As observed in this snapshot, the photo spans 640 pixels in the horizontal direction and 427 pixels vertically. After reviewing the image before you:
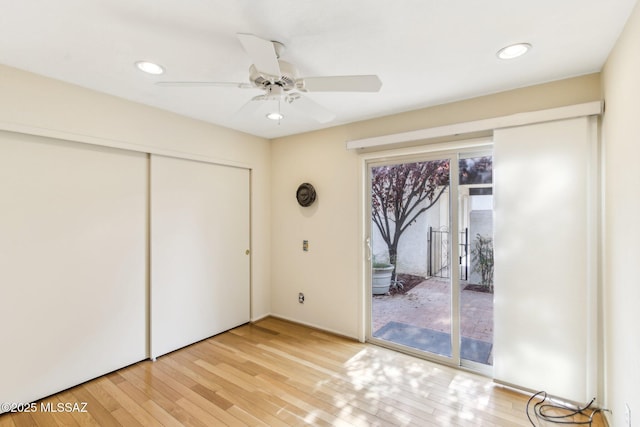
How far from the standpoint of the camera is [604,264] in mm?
2035

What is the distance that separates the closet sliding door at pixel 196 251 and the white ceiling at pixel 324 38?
1.00 metres

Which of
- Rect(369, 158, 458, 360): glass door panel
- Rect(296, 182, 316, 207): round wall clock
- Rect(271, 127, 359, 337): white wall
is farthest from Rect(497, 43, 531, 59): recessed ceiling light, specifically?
Rect(296, 182, 316, 207): round wall clock

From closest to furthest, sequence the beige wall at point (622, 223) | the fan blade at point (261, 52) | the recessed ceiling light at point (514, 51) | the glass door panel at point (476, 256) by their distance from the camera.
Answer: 1. the fan blade at point (261, 52)
2. the beige wall at point (622, 223)
3. the recessed ceiling light at point (514, 51)
4. the glass door panel at point (476, 256)

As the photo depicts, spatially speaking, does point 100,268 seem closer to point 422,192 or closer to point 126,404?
point 126,404

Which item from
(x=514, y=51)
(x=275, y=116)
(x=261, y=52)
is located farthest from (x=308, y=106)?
(x=514, y=51)

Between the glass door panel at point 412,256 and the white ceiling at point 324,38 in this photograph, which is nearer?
the white ceiling at point 324,38

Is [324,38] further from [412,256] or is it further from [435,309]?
[435,309]

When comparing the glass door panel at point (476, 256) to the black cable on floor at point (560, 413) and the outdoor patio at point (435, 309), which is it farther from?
the black cable on floor at point (560, 413)

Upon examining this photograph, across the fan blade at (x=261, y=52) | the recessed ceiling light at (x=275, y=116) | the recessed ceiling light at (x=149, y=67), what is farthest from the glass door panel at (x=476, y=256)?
the recessed ceiling light at (x=149, y=67)

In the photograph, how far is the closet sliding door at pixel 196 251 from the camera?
293 centimetres

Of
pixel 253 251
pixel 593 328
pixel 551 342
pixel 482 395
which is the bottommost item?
pixel 482 395

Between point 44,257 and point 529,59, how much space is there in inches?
145

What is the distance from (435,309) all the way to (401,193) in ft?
3.92


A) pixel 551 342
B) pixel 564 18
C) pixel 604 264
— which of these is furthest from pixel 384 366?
pixel 564 18
